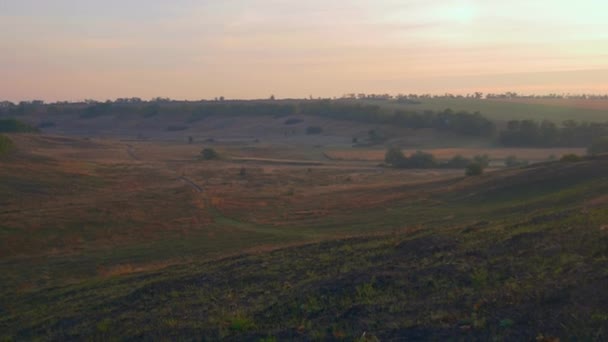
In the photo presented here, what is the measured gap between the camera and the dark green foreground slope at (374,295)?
408 inches

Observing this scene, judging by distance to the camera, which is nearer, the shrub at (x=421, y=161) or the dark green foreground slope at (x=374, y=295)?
the dark green foreground slope at (x=374, y=295)

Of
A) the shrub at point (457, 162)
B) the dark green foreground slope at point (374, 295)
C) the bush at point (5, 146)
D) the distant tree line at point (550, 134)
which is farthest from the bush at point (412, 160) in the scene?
the dark green foreground slope at point (374, 295)

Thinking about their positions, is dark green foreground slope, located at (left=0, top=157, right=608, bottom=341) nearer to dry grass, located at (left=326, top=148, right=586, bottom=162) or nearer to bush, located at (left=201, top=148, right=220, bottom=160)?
dry grass, located at (left=326, top=148, right=586, bottom=162)

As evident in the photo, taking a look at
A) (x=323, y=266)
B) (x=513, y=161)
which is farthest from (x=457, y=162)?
(x=323, y=266)

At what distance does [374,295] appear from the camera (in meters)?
12.6

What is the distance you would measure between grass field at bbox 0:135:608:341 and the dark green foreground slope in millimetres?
38

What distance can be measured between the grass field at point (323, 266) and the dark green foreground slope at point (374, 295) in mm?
38

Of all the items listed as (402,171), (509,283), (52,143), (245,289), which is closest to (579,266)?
(509,283)

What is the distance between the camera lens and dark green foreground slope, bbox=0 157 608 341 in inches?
408

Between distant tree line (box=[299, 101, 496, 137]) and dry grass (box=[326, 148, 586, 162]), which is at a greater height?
distant tree line (box=[299, 101, 496, 137])

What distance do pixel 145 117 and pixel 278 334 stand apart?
16642cm

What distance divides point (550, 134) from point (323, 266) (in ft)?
306

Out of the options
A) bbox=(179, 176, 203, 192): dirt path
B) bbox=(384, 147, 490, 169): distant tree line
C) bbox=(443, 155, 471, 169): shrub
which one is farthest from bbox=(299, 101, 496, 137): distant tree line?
bbox=(179, 176, 203, 192): dirt path

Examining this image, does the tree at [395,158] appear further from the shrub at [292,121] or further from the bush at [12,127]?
the shrub at [292,121]
